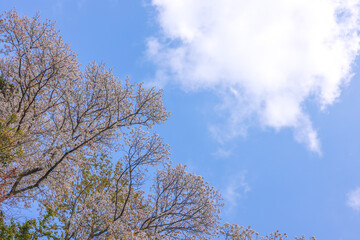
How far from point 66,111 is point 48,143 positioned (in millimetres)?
3139

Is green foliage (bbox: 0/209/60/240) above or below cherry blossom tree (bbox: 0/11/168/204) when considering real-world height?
Result: below

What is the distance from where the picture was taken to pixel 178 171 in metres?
20.8

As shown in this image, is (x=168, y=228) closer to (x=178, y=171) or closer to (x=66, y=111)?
(x=178, y=171)

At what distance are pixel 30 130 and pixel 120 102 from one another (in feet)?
19.9

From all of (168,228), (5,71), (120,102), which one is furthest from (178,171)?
(5,71)

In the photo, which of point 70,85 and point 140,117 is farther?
point 140,117

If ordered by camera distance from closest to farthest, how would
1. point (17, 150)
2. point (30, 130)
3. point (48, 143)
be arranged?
1. point (17, 150)
2. point (48, 143)
3. point (30, 130)

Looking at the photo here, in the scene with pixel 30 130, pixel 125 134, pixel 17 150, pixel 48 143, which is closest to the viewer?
pixel 17 150

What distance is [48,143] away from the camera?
1800 cm

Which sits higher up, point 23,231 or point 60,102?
point 60,102

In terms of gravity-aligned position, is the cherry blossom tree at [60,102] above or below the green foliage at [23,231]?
above

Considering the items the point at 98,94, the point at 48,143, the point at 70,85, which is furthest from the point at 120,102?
the point at 48,143

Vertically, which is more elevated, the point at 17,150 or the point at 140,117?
the point at 140,117

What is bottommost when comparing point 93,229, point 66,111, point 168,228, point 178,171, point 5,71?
point 93,229
